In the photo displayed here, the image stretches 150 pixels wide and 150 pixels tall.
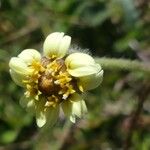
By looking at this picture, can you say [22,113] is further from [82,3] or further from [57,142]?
[82,3]

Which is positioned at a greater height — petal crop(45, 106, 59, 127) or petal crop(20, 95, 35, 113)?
petal crop(20, 95, 35, 113)

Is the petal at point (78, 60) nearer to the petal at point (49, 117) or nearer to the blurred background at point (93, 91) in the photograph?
the petal at point (49, 117)

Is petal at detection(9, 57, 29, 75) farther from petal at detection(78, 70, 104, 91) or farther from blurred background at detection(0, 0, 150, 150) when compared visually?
blurred background at detection(0, 0, 150, 150)

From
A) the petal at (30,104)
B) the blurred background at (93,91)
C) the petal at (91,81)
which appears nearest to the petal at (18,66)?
the petal at (30,104)

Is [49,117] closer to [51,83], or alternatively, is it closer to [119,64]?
[51,83]

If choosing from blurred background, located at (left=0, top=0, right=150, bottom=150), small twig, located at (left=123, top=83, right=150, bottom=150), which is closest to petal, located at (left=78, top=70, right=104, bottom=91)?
small twig, located at (left=123, top=83, right=150, bottom=150)

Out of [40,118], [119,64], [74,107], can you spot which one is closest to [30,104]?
[40,118]
